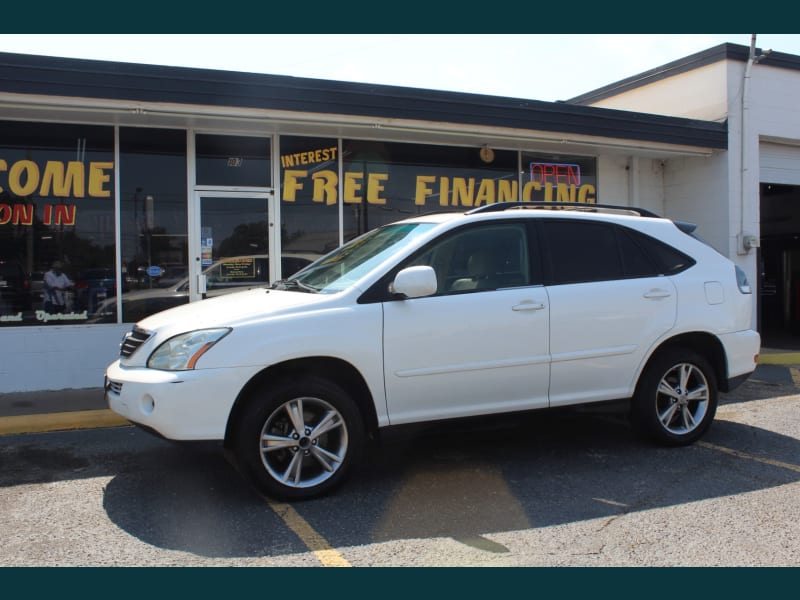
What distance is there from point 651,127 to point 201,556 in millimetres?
8920

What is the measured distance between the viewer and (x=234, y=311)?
4426 mm

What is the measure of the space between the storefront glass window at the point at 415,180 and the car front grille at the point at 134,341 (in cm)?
489

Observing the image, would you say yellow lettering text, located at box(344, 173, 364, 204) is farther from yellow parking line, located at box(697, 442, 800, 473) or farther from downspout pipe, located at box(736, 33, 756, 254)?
downspout pipe, located at box(736, 33, 756, 254)

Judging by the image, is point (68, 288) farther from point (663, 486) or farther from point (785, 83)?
point (785, 83)

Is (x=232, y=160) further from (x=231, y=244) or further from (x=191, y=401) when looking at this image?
(x=191, y=401)

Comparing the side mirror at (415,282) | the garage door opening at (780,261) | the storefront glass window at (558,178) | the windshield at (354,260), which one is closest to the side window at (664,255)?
the windshield at (354,260)

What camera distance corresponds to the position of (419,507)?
431cm

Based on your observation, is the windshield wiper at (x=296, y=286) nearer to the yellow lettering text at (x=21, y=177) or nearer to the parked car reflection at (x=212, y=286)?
the parked car reflection at (x=212, y=286)

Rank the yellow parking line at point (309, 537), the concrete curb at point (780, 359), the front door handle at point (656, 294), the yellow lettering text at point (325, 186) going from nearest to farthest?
the yellow parking line at point (309, 537)
the front door handle at point (656, 294)
the yellow lettering text at point (325, 186)
the concrete curb at point (780, 359)

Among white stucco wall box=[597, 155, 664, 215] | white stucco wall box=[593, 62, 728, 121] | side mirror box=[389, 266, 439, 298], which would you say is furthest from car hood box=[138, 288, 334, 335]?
white stucco wall box=[593, 62, 728, 121]

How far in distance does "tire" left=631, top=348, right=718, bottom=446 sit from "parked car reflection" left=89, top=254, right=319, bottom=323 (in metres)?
5.13

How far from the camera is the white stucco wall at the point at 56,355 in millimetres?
7789

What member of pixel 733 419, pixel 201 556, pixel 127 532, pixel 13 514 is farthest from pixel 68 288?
pixel 733 419

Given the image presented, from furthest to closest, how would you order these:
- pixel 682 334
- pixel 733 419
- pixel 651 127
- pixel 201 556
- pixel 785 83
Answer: pixel 785 83 → pixel 651 127 → pixel 733 419 → pixel 682 334 → pixel 201 556
